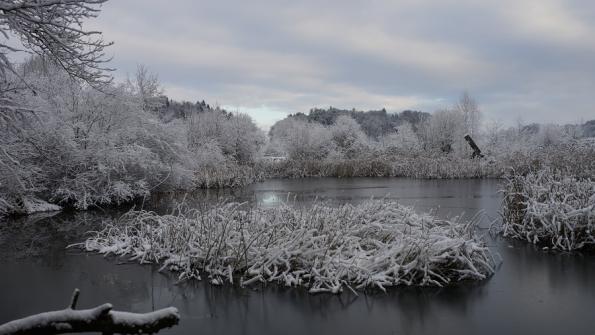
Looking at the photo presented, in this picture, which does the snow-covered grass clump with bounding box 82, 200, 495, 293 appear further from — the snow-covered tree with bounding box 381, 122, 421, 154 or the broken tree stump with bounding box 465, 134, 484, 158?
the snow-covered tree with bounding box 381, 122, 421, 154

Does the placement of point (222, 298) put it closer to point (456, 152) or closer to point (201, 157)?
point (201, 157)

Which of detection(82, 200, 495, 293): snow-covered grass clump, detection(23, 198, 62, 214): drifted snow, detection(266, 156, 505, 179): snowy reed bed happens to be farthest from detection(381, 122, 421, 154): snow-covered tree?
detection(82, 200, 495, 293): snow-covered grass clump

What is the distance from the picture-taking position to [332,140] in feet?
136

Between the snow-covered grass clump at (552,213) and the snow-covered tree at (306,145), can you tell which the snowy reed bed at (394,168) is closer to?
the snow-covered tree at (306,145)

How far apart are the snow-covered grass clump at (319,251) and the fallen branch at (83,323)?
3900mm

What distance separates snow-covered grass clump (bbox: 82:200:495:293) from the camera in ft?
23.6

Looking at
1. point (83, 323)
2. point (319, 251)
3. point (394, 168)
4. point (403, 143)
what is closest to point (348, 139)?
point (403, 143)

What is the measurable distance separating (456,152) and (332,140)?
1096 centimetres

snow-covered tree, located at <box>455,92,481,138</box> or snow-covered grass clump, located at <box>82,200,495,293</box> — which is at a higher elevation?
snow-covered tree, located at <box>455,92,481,138</box>

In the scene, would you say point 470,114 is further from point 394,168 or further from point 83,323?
point 83,323

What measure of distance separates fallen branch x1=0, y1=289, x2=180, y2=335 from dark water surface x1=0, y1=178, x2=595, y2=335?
2.39 m

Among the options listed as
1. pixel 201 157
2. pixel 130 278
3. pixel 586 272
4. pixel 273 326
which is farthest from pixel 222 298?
pixel 201 157

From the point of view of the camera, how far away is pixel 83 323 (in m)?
3.23

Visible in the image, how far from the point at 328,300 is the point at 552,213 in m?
5.78
